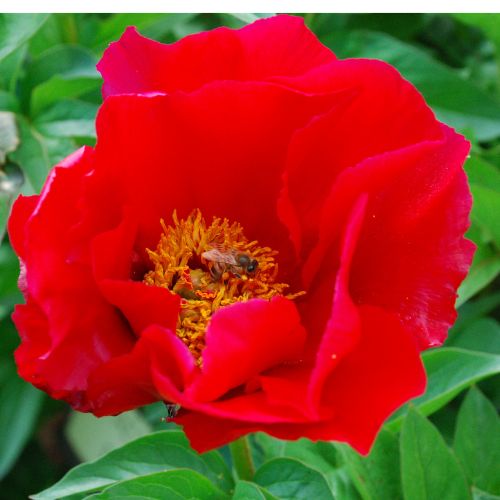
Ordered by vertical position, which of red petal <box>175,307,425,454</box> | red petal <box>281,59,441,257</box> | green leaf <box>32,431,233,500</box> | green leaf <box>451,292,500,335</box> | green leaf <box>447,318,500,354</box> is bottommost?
green leaf <box>451,292,500,335</box>

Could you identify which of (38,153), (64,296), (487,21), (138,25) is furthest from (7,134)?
(487,21)

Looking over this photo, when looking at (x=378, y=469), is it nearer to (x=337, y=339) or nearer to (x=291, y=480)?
(x=291, y=480)

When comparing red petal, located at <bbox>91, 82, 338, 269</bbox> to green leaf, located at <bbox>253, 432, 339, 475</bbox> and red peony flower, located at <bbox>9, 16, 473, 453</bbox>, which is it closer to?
red peony flower, located at <bbox>9, 16, 473, 453</bbox>

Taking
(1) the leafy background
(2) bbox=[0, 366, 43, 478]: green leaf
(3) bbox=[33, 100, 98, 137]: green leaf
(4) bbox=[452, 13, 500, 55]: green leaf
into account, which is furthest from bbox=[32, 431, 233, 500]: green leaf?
(4) bbox=[452, 13, 500, 55]: green leaf

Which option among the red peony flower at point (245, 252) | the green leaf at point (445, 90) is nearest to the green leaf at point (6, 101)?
the red peony flower at point (245, 252)

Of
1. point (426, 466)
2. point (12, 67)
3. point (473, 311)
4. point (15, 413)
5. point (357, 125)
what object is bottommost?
point (15, 413)

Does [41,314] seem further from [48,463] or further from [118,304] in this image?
[48,463]

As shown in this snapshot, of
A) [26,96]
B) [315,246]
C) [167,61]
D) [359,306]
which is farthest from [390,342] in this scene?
[26,96]
